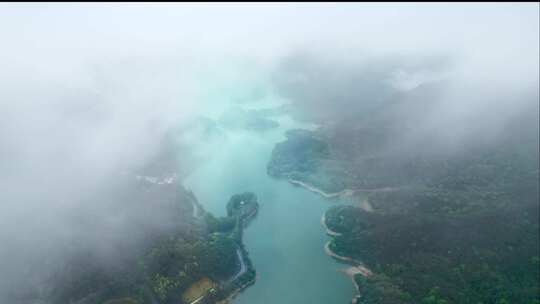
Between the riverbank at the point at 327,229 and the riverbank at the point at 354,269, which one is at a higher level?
the riverbank at the point at 354,269

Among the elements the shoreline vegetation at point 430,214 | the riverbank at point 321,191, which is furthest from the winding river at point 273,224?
the shoreline vegetation at point 430,214

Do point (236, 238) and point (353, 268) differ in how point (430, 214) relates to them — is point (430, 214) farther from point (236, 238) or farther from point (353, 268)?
point (236, 238)

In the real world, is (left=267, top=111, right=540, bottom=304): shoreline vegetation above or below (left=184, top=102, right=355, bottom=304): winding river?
above

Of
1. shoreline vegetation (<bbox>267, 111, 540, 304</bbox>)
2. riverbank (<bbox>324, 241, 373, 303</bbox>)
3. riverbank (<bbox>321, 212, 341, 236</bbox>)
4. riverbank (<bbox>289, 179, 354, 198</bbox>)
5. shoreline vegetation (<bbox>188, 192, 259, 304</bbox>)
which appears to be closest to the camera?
shoreline vegetation (<bbox>267, 111, 540, 304</bbox>)

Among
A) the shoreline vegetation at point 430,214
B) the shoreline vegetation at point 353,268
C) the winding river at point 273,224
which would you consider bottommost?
the winding river at point 273,224

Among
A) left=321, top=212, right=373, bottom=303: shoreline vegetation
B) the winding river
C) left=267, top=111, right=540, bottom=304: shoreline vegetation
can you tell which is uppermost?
left=267, top=111, right=540, bottom=304: shoreline vegetation

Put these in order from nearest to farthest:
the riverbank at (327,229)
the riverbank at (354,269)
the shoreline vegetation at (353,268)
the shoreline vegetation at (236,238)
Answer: the shoreline vegetation at (236,238), the shoreline vegetation at (353,268), the riverbank at (354,269), the riverbank at (327,229)

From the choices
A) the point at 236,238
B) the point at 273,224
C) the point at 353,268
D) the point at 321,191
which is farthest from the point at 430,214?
the point at 236,238

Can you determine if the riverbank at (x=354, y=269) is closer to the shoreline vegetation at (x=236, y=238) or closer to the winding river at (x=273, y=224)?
the winding river at (x=273, y=224)

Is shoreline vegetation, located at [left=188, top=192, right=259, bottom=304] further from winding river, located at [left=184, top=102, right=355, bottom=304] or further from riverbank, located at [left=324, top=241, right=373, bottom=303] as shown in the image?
riverbank, located at [left=324, top=241, right=373, bottom=303]

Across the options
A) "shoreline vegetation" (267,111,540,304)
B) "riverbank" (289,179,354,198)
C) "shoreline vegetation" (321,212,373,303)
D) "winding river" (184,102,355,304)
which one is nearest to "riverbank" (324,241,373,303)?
"shoreline vegetation" (321,212,373,303)
